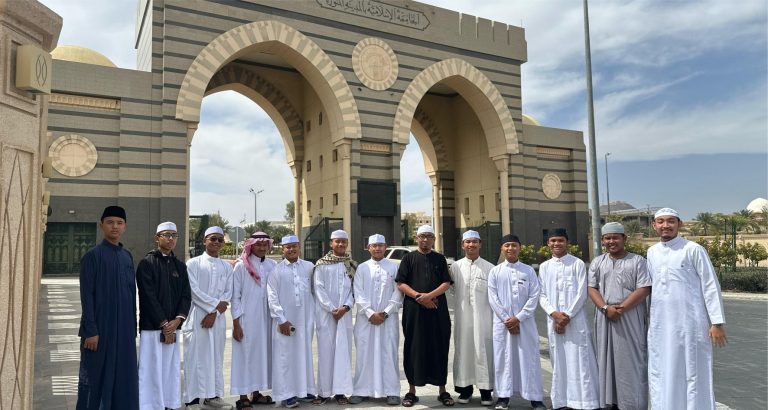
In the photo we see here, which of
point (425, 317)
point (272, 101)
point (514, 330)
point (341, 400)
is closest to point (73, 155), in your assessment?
point (272, 101)

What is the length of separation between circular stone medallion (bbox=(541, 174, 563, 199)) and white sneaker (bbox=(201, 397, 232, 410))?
71.2 feet

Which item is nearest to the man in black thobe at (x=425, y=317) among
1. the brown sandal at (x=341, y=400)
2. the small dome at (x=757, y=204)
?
the brown sandal at (x=341, y=400)

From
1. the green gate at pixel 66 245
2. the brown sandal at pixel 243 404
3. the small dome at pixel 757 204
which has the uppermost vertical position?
the small dome at pixel 757 204

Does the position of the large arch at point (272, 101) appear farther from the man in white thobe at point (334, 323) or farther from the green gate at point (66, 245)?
the man in white thobe at point (334, 323)

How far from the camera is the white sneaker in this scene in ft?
17.1

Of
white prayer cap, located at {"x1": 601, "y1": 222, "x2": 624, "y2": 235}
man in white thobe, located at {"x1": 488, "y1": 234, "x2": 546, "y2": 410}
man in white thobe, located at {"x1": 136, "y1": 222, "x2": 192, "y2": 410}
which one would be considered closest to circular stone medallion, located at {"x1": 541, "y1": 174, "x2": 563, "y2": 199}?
man in white thobe, located at {"x1": 488, "y1": 234, "x2": 546, "y2": 410}

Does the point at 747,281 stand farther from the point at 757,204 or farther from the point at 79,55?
the point at 757,204

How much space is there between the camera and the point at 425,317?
564 centimetres

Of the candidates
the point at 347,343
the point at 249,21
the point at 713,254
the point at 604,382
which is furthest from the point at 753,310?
the point at 249,21

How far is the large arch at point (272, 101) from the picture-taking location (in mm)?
22281

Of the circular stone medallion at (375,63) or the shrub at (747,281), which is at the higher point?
the circular stone medallion at (375,63)

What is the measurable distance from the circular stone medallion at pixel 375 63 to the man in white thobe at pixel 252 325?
14.6m

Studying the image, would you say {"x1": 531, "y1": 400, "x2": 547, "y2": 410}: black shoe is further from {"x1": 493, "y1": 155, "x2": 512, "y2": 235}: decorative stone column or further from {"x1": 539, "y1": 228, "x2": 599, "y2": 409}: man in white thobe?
{"x1": 493, "y1": 155, "x2": 512, "y2": 235}: decorative stone column

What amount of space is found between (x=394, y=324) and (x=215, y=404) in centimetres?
201
